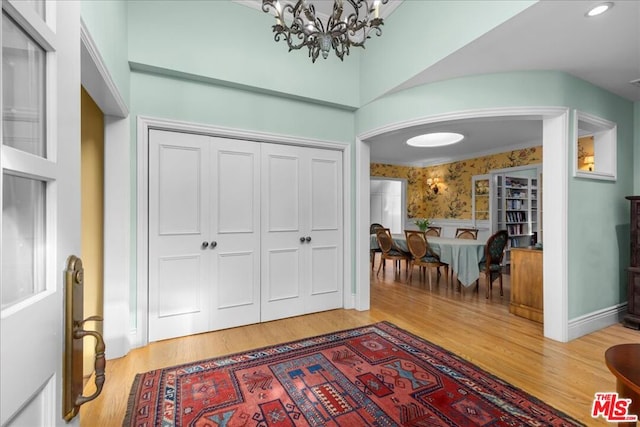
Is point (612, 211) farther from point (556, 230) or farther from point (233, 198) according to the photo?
point (233, 198)

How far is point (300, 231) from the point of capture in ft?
11.3

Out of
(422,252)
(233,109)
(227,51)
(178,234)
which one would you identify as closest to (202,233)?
(178,234)

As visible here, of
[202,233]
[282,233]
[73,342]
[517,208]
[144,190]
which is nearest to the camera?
[73,342]

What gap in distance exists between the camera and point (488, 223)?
21.2ft

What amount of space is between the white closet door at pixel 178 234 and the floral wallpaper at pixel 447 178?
5.58 m

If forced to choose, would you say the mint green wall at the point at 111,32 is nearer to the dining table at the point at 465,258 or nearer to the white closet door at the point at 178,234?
the white closet door at the point at 178,234

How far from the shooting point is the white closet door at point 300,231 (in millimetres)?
3268

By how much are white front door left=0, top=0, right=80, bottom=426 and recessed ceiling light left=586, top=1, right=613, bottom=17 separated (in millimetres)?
2835

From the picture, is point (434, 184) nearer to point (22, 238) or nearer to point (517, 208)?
point (517, 208)

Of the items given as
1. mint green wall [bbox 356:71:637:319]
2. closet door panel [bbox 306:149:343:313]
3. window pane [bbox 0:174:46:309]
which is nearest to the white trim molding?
window pane [bbox 0:174:46:309]

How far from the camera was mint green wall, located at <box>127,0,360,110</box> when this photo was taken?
2.60 m

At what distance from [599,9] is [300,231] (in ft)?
9.90

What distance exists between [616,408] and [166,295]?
3239 mm

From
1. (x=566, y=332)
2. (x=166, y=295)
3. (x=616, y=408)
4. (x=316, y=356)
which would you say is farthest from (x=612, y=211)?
(x=166, y=295)
